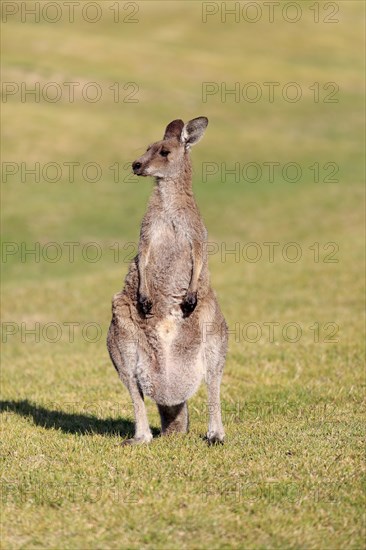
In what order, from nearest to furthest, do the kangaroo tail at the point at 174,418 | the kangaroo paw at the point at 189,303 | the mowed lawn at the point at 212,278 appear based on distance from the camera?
the mowed lawn at the point at 212,278, the kangaroo paw at the point at 189,303, the kangaroo tail at the point at 174,418

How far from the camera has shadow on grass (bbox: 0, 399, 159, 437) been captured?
30.8ft

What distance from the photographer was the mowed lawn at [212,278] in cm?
639

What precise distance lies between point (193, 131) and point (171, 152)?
1.00 feet

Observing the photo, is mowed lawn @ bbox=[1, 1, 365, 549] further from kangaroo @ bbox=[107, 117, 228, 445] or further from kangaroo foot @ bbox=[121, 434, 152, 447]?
kangaroo @ bbox=[107, 117, 228, 445]

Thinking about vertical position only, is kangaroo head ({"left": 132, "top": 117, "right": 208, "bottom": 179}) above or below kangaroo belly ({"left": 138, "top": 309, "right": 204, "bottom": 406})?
above

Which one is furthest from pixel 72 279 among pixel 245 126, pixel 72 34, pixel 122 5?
pixel 122 5

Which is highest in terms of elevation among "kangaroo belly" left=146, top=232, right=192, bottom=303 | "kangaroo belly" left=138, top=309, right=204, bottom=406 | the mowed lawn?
"kangaroo belly" left=146, top=232, right=192, bottom=303

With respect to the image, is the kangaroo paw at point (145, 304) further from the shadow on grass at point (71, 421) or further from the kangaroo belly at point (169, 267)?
the shadow on grass at point (71, 421)

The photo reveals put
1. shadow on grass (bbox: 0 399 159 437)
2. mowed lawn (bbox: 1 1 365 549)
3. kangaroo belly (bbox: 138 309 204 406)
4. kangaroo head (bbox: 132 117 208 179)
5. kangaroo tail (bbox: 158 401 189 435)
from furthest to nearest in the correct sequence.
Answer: shadow on grass (bbox: 0 399 159 437), kangaroo tail (bbox: 158 401 189 435), kangaroo head (bbox: 132 117 208 179), kangaroo belly (bbox: 138 309 204 406), mowed lawn (bbox: 1 1 365 549)

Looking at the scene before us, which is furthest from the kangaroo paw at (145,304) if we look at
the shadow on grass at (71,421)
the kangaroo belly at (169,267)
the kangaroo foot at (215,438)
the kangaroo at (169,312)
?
the shadow on grass at (71,421)

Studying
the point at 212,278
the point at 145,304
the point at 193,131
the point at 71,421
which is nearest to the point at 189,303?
the point at 145,304

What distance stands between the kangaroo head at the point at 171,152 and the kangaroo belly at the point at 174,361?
128 centimetres

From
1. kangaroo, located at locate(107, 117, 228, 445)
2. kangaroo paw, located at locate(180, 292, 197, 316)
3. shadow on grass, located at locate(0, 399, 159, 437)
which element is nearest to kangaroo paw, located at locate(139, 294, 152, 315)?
kangaroo, located at locate(107, 117, 228, 445)

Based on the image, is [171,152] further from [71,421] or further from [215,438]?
[71,421]
